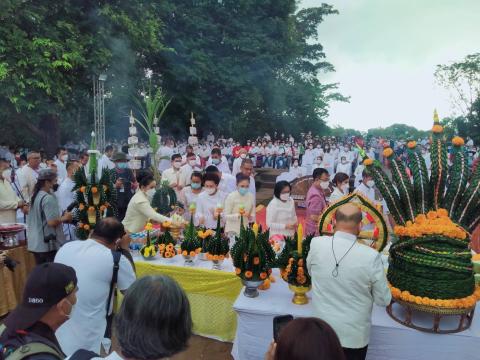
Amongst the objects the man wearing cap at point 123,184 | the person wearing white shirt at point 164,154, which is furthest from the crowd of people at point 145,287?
the person wearing white shirt at point 164,154

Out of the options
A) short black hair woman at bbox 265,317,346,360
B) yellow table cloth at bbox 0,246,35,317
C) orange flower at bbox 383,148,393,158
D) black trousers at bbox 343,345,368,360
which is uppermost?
orange flower at bbox 383,148,393,158

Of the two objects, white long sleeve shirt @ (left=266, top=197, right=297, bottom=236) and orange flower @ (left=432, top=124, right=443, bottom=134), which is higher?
orange flower @ (left=432, top=124, right=443, bottom=134)

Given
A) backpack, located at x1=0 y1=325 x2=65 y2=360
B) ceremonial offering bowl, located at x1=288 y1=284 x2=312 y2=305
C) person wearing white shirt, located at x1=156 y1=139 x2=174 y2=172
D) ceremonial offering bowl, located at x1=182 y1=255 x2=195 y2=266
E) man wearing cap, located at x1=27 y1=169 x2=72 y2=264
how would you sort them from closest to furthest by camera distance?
backpack, located at x1=0 y1=325 x2=65 y2=360, ceremonial offering bowl, located at x1=288 y1=284 x2=312 y2=305, ceremonial offering bowl, located at x1=182 y1=255 x2=195 y2=266, man wearing cap, located at x1=27 y1=169 x2=72 y2=264, person wearing white shirt, located at x1=156 y1=139 x2=174 y2=172

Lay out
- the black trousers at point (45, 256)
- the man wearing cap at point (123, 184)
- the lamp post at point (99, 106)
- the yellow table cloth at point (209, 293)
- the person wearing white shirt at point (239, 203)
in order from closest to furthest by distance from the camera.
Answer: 1. the yellow table cloth at point (209, 293)
2. the black trousers at point (45, 256)
3. the person wearing white shirt at point (239, 203)
4. the man wearing cap at point (123, 184)
5. the lamp post at point (99, 106)

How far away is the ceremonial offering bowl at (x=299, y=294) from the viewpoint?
3.70m

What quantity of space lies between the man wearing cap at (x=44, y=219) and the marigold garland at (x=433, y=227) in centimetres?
398

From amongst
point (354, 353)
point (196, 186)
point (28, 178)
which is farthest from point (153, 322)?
point (28, 178)

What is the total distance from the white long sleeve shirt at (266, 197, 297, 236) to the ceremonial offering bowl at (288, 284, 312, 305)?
1.97 metres

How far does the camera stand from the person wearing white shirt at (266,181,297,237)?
18.9ft

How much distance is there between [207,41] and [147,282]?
74.4 ft

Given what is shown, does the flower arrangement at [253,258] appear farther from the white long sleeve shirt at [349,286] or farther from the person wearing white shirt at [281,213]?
the person wearing white shirt at [281,213]

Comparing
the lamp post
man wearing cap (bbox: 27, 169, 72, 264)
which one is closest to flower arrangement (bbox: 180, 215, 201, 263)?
man wearing cap (bbox: 27, 169, 72, 264)

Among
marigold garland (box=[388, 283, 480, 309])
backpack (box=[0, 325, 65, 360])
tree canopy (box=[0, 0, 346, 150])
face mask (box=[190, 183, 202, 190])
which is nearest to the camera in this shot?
backpack (box=[0, 325, 65, 360])

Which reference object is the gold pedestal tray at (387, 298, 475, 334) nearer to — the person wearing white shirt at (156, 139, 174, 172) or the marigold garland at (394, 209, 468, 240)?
the marigold garland at (394, 209, 468, 240)
